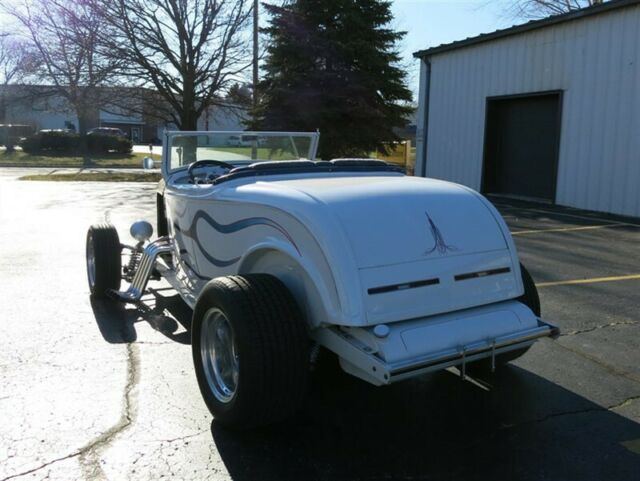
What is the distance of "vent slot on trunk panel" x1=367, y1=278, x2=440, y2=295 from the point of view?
3.03 meters

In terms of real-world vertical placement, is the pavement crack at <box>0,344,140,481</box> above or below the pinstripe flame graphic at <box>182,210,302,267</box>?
below

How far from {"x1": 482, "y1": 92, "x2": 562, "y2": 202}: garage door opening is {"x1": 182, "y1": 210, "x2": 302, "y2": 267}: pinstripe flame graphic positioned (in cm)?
1128

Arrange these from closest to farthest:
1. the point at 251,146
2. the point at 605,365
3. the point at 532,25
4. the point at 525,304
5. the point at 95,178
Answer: the point at 525,304 < the point at 605,365 < the point at 251,146 < the point at 532,25 < the point at 95,178

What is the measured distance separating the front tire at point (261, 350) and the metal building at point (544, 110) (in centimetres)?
1084

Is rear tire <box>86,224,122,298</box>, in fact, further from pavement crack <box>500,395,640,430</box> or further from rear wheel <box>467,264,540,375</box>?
pavement crack <box>500,395,640,430</box>

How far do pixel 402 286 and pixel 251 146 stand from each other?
133 inches

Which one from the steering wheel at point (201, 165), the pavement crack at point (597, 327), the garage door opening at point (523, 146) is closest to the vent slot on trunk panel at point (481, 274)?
the pavement crack at point (597, 327)

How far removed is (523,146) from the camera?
15148 millimetres

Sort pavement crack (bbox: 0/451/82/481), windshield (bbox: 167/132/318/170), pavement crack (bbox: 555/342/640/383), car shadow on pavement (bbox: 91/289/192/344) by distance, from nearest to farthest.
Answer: pavement crack (bbox: 0/451/82/481) < pavement crack (bbox: 555/342/640/383) < car shadow on pavement (bbox: 91/289/192/344) < windshield (bbox: 167/132/318/170)

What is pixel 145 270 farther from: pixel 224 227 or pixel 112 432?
pixel 112 432

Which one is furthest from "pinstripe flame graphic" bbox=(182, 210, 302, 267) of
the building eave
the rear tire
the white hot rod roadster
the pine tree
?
the pine tree

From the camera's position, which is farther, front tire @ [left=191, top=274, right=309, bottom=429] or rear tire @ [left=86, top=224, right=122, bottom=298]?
rear tire @ [left=86, top=224, right=122, bottom=298]

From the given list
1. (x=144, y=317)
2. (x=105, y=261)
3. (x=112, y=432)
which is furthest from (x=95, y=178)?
(x=112, y=432)

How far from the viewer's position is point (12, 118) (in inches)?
2746
